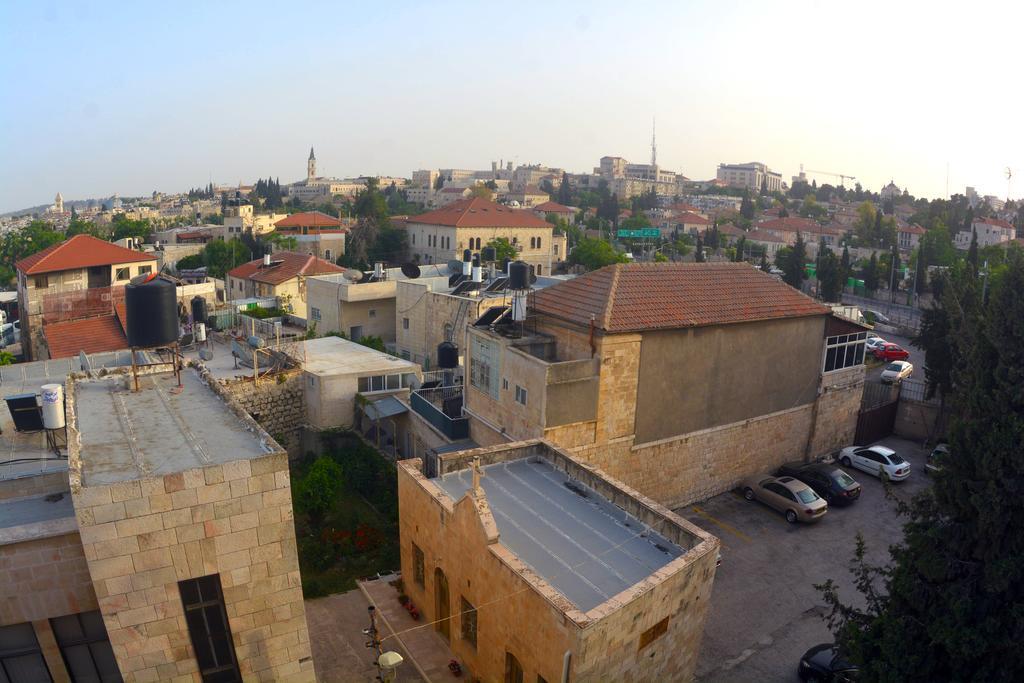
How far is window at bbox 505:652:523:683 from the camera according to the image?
36.2 feet

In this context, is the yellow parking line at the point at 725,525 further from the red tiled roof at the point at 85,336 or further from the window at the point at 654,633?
the red tiled roof at the point at 85,336

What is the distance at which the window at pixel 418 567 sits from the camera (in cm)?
1455

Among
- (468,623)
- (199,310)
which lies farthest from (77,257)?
(468,623)

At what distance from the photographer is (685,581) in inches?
431

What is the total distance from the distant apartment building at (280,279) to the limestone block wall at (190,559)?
1294 inches

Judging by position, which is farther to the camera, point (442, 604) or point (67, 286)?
point (67, 286)

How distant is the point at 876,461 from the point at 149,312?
2226 cm

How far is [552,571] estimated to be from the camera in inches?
451

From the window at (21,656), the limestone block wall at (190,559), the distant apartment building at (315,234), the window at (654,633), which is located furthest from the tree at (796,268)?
the window at (21,656)

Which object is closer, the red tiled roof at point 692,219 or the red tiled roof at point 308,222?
the red tiled roof at point 308,222

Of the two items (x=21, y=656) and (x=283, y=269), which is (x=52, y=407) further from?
(x=283, y=269)

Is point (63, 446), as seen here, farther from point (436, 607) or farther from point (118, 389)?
point (436, 607)

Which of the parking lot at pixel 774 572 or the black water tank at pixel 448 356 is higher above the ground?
the black water tank at pixel 448 356

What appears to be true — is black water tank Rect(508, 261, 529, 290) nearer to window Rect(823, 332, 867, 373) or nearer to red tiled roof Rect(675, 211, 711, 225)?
window Rect(823, 332, 867, 373)
